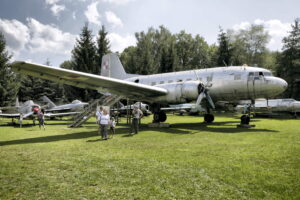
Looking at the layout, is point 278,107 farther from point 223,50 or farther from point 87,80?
point 87,80

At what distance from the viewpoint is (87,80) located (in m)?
12.4

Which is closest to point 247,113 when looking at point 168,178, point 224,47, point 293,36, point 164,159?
point 164,159

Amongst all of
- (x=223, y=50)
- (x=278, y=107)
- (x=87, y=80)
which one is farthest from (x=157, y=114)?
(x=223, y=50)

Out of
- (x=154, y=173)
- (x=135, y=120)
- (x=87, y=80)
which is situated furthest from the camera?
(x=87, y=80)

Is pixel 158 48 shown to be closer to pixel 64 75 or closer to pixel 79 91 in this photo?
pixel 79 91

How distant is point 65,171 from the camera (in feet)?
17.2

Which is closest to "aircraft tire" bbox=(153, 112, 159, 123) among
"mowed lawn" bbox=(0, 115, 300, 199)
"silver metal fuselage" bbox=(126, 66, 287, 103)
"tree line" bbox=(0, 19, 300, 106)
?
"silver metal fuselage" bbox=(126, 66, 287, 103)

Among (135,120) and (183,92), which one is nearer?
(135,120)

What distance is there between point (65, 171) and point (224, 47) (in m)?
39.4

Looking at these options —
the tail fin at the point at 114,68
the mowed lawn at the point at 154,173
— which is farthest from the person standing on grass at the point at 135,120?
the tail fin at the point at 114,68

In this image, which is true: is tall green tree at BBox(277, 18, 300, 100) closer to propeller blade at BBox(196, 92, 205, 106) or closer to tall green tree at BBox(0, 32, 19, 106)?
propeller blade at BBox(196, 92, 205, 106)

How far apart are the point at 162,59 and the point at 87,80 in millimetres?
33240

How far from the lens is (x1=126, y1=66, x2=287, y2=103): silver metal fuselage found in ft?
42.8

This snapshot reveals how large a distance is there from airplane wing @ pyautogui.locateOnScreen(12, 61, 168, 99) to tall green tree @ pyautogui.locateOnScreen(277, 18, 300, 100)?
29879 mm
